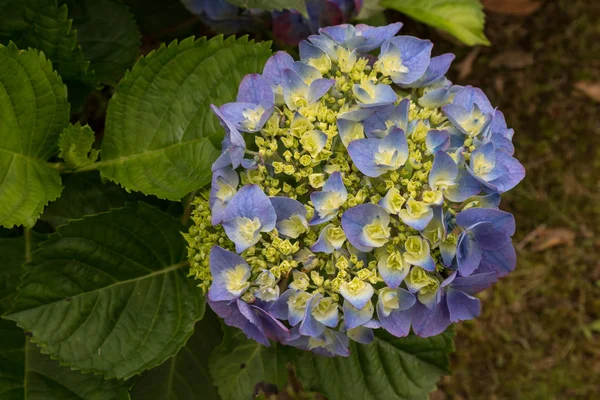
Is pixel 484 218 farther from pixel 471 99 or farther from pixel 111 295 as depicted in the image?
pixel 111 295

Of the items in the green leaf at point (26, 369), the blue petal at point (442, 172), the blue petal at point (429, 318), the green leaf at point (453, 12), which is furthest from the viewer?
the green leaf at point (453, 12)

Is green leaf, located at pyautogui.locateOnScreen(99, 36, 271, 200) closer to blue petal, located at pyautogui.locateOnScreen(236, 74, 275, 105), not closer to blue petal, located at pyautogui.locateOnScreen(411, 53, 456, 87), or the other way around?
blue petal, located at pyautogui.locateOnScreen(236, 74, 275, 105)

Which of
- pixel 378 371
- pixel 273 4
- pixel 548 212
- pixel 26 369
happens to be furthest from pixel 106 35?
pixel 548 212

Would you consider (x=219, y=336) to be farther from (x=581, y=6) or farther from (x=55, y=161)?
(x=581, y=6)

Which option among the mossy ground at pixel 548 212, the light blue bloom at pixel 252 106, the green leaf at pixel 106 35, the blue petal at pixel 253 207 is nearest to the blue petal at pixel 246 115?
the light blue bloom at pixel 252 106

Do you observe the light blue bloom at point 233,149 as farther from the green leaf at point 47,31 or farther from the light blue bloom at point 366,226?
the green leaf at point 47,31
